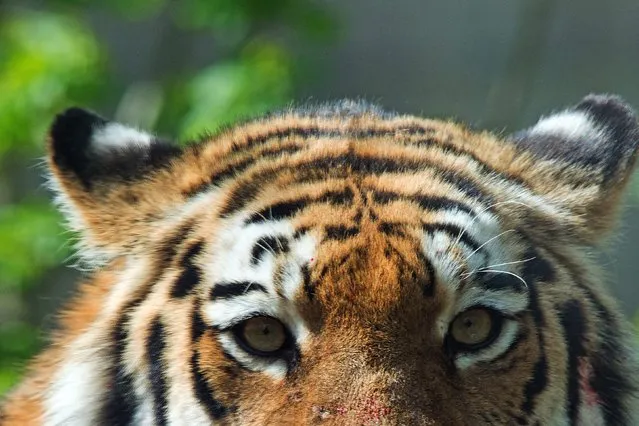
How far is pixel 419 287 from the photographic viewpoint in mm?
1902

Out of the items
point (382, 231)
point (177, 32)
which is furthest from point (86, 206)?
point (177, 32)

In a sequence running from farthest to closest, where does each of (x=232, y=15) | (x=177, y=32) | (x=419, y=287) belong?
(x=177, y=32) < (x=232, y=15) < (x=419, y=287)

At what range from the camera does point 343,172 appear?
215cm

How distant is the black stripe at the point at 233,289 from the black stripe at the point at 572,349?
24.2 inches

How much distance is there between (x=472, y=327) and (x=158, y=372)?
597 millimetres

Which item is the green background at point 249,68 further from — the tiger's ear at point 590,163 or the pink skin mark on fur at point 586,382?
the pink skin mark on fur at point 586,382

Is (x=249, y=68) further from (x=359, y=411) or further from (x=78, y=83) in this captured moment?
(x=359, y=411)

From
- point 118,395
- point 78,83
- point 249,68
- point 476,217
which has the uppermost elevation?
point 249,68

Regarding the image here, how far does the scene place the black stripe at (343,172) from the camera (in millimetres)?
2164

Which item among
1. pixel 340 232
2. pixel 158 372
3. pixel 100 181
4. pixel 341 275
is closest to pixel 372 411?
pixel 341 275

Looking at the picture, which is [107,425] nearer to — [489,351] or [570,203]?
[489,351]

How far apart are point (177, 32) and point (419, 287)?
4376 mm

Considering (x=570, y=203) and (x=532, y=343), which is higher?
(x=570, y=203)

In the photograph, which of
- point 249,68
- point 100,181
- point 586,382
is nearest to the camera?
point 586,382
